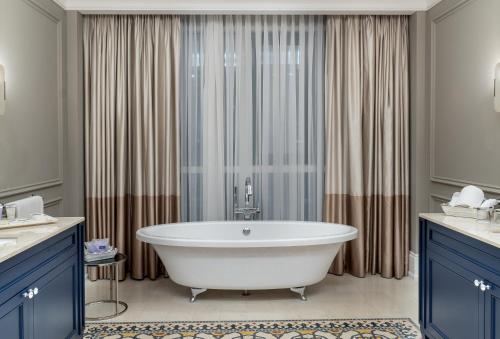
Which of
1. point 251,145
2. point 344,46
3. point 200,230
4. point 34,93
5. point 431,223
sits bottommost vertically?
point 200,230

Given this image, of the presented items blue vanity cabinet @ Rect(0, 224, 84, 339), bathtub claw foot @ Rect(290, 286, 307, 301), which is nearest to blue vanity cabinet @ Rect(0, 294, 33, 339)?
blue vanity cabinet @ Rect(0, 224, 84, 339)

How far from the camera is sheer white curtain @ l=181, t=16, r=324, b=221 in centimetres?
471

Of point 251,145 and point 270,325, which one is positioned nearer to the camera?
point 270,325

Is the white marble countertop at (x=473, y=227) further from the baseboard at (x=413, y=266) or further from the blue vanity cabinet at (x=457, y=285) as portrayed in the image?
the baseboard at (x=413, y=266)

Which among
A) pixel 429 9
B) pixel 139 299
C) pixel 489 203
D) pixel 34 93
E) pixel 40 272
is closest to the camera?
pixel 40 272

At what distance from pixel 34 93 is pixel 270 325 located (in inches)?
96.0

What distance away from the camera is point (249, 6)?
14.8 feet

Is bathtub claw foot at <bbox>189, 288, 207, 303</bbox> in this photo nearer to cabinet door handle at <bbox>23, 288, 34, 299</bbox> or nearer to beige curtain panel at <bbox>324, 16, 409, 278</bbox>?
beige curtain panel at <bbox>324, 16, 409, 278</bbox>

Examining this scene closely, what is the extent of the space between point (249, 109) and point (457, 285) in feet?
8.72

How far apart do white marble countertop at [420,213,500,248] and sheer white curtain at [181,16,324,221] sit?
6.23 ft

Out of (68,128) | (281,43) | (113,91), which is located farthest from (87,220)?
(281,43)

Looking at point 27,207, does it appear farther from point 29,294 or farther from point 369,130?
point 369,130

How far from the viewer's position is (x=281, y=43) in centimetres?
473

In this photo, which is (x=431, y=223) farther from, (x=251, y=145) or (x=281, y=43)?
(x=281, y=43)
